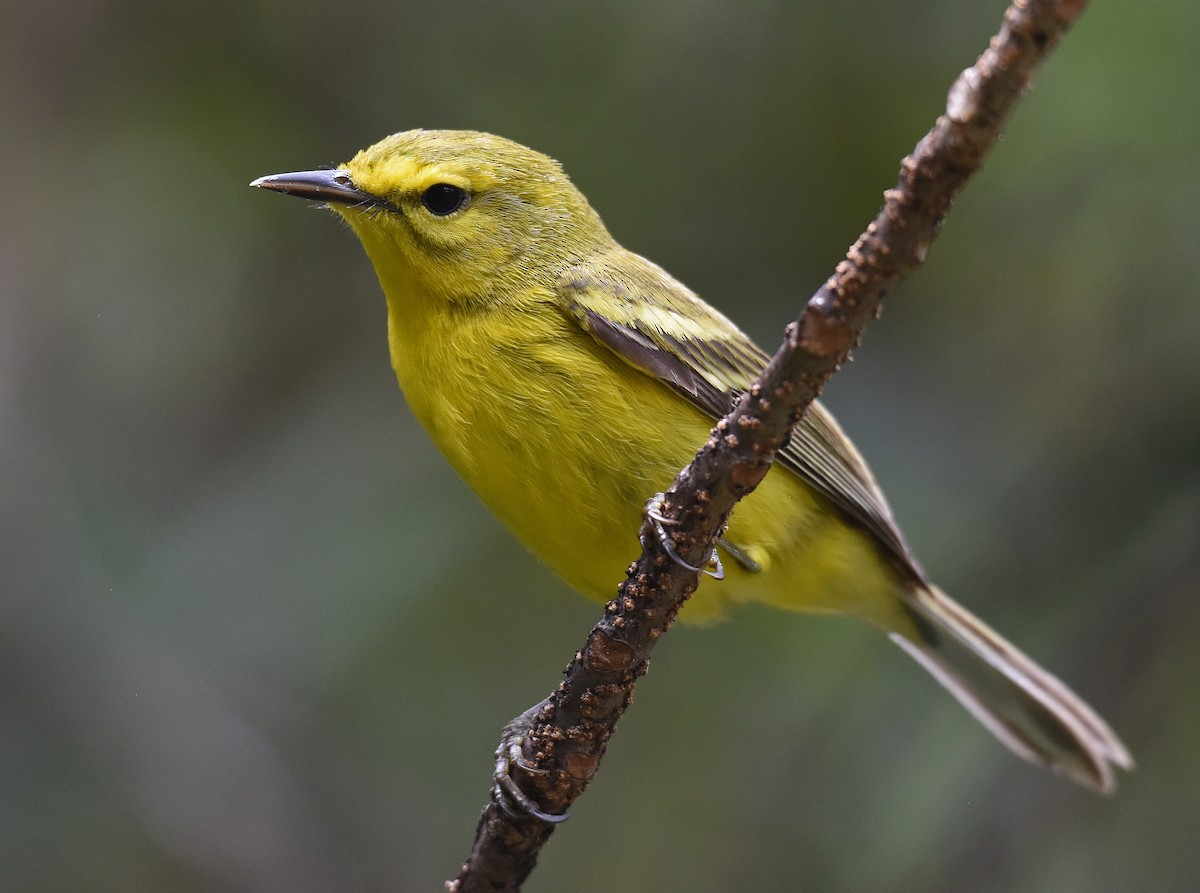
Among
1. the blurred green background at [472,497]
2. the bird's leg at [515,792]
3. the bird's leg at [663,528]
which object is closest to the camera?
the bird's leg at [663,528]

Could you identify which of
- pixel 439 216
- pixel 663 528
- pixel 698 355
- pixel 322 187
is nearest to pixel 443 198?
pixel 439 216

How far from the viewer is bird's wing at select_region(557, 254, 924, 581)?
10.8 feet

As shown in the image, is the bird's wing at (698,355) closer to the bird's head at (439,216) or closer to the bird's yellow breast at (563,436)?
the bird's yellow breast at (563,436)

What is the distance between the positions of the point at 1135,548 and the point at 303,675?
10.4 ft

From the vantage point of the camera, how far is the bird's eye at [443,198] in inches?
137

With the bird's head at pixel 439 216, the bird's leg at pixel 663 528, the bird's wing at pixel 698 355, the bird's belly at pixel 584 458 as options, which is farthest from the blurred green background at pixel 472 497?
the bird's leg at pixel 663 528

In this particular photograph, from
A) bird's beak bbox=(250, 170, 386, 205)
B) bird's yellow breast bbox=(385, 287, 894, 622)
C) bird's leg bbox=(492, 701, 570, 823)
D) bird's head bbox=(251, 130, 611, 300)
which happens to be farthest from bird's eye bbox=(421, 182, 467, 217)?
bird's leg bbox=(492, 701, 570, 823)

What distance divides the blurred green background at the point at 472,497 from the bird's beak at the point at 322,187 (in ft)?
4.85

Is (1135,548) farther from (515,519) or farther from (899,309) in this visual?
(515,519)

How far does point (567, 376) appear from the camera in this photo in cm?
321

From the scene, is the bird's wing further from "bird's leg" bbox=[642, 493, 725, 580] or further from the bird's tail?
"bird's leg" bbox=[642, 493, 725, 580]

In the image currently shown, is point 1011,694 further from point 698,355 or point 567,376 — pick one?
point 567,376

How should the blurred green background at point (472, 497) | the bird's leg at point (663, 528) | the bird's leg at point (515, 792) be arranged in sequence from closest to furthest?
the bird's leg at point (663, 528), the bird's leg at point (515, 792), the blurred green background at point (472, 497)

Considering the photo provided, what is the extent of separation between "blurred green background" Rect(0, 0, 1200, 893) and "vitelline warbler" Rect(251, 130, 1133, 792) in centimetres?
79
